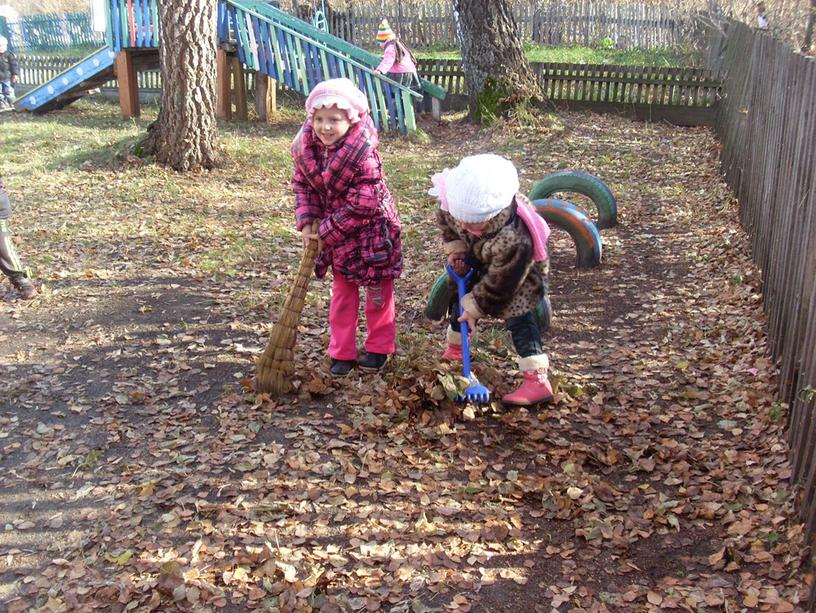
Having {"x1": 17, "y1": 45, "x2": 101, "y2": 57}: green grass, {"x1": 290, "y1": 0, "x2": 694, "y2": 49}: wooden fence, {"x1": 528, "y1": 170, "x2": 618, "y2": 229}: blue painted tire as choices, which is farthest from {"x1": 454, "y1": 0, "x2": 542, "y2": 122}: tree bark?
{"x1": 17, "y1": 45, "x2": 101, "y2": 57}: green grass

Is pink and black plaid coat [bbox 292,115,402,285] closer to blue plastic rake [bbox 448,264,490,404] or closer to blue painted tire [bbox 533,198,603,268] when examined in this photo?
blue plastic rake [bbox 448,264,490,404]

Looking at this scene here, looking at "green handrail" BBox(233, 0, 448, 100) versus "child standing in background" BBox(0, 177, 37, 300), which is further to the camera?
"green handrail" BBox(233, 0, 448, 100)

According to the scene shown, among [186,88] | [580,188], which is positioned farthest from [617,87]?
[186,88]

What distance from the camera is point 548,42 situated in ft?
74.2

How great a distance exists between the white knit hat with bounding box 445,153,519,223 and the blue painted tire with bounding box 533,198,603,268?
2.56 metres

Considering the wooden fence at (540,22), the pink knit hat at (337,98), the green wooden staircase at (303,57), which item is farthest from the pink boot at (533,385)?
the wooden fence at (540,22)

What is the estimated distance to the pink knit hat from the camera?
13.3 feet

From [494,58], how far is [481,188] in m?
9.06

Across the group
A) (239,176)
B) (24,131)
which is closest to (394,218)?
(239,176)

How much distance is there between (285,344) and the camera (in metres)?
4.41

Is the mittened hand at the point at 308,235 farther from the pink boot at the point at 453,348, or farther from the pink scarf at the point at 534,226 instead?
the pink boot at the point at 453,348

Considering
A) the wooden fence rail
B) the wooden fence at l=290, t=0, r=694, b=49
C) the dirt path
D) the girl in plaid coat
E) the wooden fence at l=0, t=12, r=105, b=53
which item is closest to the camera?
the dirt path

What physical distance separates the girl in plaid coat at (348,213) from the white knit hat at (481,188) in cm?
63

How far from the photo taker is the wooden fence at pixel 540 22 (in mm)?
21375
